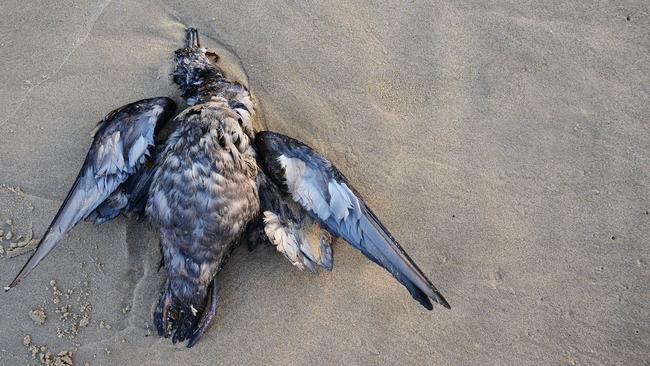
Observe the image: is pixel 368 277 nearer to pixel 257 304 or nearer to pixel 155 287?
pixel 257 304

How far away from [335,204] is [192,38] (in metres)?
1.35

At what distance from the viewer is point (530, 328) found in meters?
3.19

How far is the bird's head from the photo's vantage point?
3.16m

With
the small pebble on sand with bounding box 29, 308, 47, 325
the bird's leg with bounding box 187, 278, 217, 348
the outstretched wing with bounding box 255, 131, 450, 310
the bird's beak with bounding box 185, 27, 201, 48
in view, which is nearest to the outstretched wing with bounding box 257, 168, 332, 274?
the outstretched wing with bounding box 255, 131, 450, 310

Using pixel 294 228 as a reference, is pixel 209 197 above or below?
above

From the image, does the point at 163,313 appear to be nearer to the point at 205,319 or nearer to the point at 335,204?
the point at 205,319

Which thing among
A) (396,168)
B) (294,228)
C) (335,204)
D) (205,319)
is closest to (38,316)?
(205,319)

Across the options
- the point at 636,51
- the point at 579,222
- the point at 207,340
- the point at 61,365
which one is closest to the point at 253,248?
the point at 207,340

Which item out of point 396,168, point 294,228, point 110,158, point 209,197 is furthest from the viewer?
point 396,168

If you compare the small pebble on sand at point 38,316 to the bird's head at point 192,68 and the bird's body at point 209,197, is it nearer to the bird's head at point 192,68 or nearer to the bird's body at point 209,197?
the bird's body at point 209,197

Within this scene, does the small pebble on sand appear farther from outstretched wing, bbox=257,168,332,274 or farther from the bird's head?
the bird's head

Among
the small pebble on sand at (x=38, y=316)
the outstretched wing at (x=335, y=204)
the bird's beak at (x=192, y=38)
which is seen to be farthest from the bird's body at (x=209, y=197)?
the small pebble on sand at (x=38, y=316)

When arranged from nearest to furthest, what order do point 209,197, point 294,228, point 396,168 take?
point 209,197, point 294,228, point 396,168

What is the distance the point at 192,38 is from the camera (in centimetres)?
331
